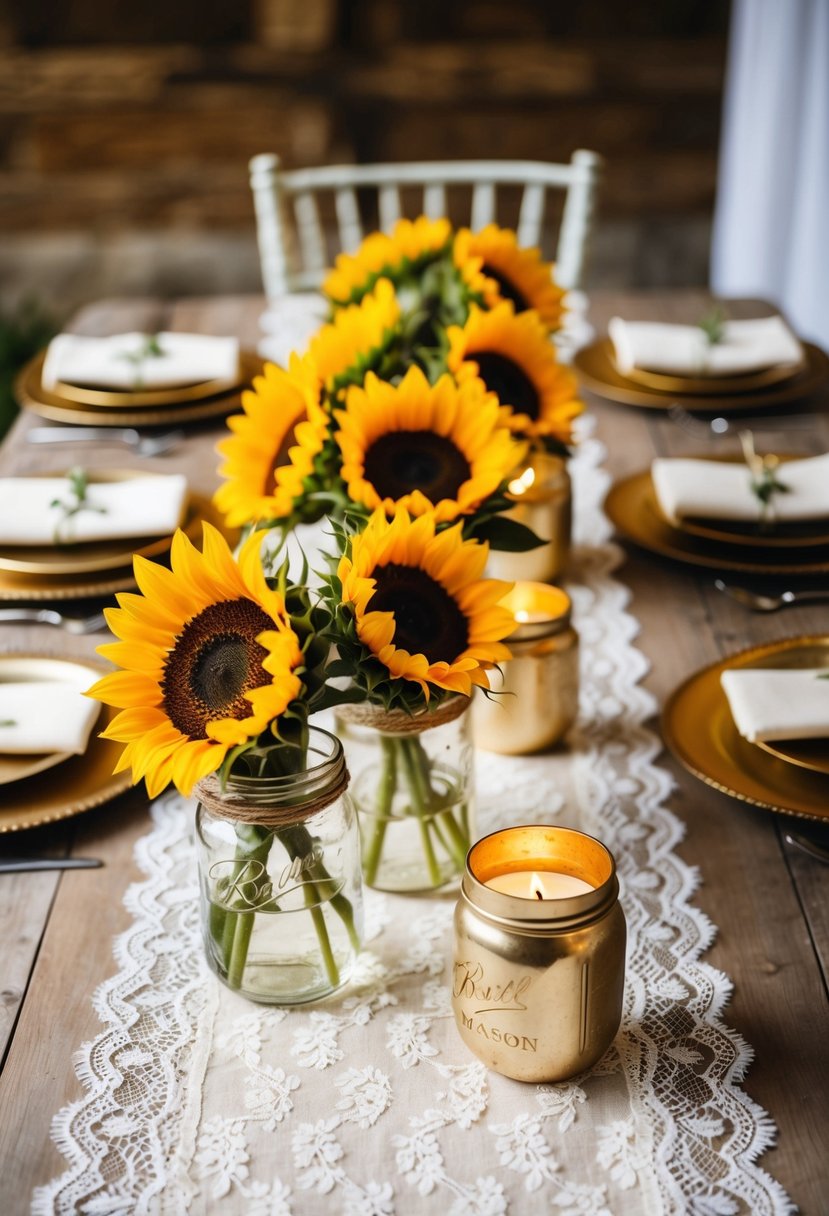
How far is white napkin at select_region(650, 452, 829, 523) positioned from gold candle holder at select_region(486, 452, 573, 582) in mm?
136

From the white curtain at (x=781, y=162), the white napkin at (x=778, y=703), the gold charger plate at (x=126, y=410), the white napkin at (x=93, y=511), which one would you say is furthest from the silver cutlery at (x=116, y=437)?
the white curtain at (x=781, y=162)

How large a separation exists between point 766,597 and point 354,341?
0.48m

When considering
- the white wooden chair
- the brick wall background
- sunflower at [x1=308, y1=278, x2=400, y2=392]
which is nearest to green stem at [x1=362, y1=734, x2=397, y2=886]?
sunflower at [x1=308, y1=278, x2=400, y2=392]

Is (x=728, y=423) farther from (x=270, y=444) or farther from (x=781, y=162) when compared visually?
(x=781, y=162)

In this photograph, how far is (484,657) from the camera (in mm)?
727

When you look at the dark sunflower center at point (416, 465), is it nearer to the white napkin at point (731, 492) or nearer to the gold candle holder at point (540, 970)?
the gold candle holder at point (540, 970)

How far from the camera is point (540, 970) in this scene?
65cm

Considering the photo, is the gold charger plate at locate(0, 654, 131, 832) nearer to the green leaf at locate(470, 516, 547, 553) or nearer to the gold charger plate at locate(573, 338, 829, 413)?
the green leaf at locate(470, 516, 547, 553)

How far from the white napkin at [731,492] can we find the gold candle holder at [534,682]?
0.34m

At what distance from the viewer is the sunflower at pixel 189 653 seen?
0.66m

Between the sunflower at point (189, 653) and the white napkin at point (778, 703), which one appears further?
the white napkin at point (778, 703)

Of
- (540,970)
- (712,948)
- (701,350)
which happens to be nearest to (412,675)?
(540,970)

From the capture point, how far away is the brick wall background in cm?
394

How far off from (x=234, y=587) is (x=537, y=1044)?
0.98 ft
